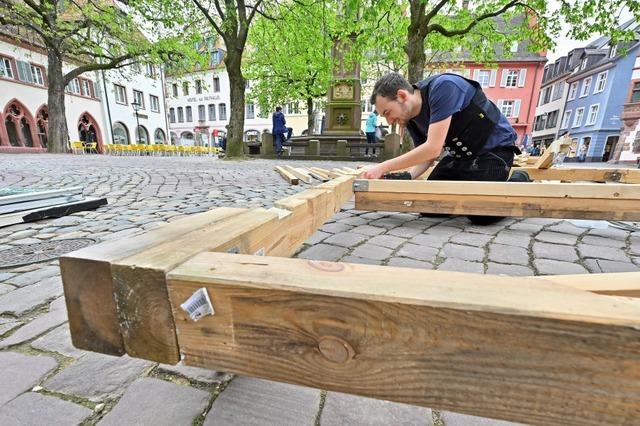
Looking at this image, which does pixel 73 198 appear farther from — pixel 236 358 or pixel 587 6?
pixel 587 6

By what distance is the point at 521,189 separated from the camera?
2.46m

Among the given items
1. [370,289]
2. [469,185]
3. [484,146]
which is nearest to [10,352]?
[370,289]

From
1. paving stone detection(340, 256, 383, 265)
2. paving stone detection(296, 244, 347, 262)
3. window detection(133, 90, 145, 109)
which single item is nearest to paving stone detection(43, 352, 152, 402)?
paving stone detection(296, 244, 347, 262)

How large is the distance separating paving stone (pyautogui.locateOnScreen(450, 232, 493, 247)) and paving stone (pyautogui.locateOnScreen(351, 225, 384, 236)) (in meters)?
0.63

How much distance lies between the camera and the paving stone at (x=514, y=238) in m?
2.62

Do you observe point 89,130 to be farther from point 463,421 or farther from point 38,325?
point 463,421

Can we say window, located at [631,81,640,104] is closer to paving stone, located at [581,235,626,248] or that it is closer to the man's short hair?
paving stone, located at [581,235,626,248]

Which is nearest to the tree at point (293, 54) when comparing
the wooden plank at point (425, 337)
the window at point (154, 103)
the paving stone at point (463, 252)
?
the paving stone at point (463, 252)

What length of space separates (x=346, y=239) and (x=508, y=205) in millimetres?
1277

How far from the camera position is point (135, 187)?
546 cm

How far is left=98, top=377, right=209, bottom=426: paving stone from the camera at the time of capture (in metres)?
0.98

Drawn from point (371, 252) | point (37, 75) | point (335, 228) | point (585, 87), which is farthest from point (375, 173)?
point (585, 87)

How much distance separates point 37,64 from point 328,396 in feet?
113

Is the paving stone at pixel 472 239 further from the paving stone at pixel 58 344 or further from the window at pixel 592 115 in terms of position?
the window at pixel 592 115
